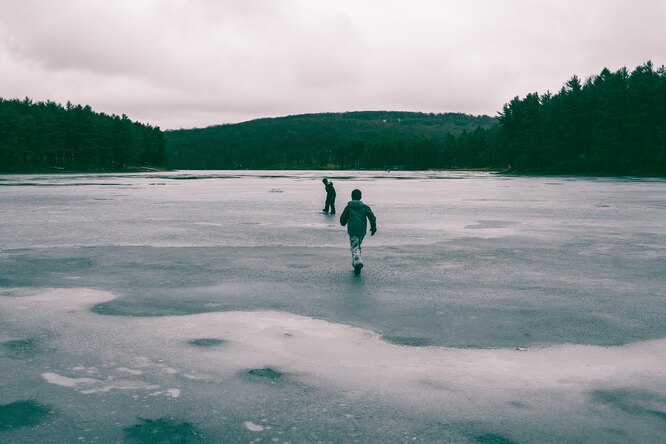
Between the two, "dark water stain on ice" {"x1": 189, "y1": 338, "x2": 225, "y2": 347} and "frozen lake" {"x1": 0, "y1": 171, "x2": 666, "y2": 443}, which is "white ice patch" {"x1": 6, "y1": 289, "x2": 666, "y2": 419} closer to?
"frozen lake" {"x1": 0, "y1": 171, "x2": 666, "y2": 443}

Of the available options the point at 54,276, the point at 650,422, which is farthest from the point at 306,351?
the point at 54,276

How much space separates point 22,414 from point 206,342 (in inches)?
94.5

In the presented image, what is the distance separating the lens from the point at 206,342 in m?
7.20

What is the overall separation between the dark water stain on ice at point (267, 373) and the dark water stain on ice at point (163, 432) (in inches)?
48.3

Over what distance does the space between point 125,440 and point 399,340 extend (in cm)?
361

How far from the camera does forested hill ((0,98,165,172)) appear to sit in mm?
114188

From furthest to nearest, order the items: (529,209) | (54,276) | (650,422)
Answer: (529,209)
(54,276)
(650,422)

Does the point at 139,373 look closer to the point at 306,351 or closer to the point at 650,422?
the point at 306,351

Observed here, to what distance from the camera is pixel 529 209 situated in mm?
28828

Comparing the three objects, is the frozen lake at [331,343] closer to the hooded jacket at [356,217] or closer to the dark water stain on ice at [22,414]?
the dark water stain on ice at [22,414]

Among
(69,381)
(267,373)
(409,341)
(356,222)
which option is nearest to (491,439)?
(267,373)

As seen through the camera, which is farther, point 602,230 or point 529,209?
point 529,209

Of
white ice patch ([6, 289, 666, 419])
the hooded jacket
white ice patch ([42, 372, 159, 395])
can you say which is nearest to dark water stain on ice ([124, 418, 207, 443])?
white ice patch ([6, 289, 666, 419])

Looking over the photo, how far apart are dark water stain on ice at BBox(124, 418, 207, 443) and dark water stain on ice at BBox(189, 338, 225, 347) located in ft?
7.02
